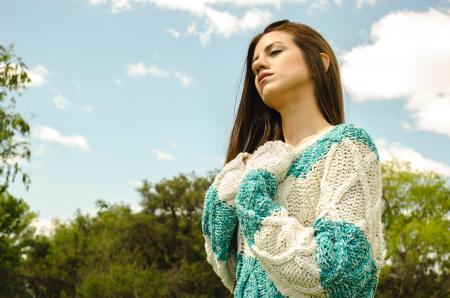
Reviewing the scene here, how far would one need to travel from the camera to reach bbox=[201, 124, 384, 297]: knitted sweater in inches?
A: 84.2

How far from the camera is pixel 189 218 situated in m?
35.5

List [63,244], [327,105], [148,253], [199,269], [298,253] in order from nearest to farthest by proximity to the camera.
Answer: [298,253] < [327,105] < [199,269] < [148,253] < [63,244]

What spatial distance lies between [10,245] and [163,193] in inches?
346

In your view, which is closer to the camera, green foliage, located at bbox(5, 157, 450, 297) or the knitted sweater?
the knitted sweater

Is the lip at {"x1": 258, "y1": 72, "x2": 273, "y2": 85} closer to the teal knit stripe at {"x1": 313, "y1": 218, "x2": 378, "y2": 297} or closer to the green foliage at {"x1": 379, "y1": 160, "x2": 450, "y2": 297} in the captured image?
the teal knit stripe at {"x1": 313, "y1": 218, "x2": 378, "y2": 297}

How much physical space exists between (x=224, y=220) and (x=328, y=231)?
0.53 metres

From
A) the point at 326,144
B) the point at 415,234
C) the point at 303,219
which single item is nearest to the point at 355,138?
the point at 326,144

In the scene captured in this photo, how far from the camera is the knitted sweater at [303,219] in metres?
2.14

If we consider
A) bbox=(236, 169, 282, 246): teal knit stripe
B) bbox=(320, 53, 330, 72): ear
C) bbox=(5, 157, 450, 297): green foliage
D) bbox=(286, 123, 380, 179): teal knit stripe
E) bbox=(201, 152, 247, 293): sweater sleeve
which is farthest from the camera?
bbox=(5, 157, 450, 297): green foliage

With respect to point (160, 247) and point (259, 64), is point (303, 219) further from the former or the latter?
point (160, 247)

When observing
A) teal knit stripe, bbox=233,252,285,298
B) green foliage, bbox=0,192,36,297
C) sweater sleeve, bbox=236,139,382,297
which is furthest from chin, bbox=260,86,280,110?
green foliage, bbox=0,192,36,297

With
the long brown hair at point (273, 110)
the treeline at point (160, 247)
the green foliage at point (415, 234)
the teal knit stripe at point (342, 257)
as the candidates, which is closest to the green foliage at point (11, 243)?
the treeline at point (160, 247)

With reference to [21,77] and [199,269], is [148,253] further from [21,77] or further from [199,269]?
[21,77]

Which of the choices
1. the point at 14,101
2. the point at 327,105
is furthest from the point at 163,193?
the point at 327,105
